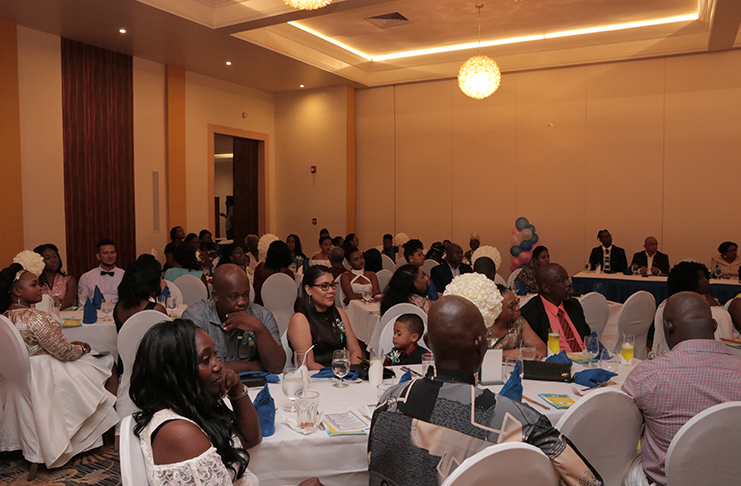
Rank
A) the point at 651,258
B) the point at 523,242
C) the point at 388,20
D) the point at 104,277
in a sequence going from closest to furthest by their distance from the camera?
the point at 104,277 → the point at 388,20 → the point at 651,258 → the point at 523,242

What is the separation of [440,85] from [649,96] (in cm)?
405

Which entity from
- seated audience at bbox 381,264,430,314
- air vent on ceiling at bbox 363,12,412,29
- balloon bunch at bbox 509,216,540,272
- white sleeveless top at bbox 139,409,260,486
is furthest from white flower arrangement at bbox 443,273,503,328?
balloon bunch at bbox 509,216,540,272

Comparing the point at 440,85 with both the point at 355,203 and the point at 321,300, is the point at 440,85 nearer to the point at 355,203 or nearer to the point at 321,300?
the point at 355,203

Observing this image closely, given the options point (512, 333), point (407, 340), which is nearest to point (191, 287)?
point (407, 340)

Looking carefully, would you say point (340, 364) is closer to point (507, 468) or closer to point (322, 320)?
point (322, 320)

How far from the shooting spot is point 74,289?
600cm

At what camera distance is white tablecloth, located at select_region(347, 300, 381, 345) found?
5.83 meters

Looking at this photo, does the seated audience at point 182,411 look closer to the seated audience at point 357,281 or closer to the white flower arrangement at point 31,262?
the seated audience at point 357,281

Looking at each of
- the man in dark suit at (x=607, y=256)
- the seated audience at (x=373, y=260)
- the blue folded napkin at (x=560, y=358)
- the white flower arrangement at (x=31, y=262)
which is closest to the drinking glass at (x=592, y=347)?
the blue folded napkin at (x=560, y=358)

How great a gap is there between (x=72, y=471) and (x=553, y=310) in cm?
367

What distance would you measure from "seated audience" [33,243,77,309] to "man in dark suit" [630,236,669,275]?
845 centimetres

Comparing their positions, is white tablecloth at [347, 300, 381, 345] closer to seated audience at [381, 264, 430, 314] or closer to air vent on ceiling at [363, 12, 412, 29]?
seated audience at [381, 264, 430, 314]

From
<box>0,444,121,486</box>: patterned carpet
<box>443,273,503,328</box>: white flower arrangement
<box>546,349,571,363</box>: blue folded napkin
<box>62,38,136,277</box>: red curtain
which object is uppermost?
<box>62,38,136,277</box>: red curtain

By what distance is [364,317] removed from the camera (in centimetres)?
610
